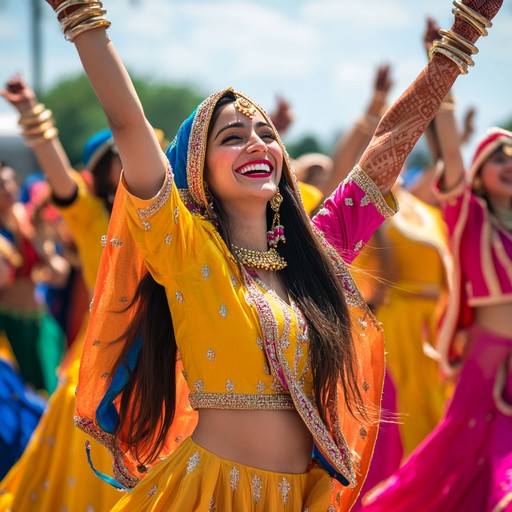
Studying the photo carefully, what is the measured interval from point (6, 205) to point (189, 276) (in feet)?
17.5

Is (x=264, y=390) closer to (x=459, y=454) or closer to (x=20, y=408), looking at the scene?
(x=459, y=454)

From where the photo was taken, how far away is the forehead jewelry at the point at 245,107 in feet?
10.2

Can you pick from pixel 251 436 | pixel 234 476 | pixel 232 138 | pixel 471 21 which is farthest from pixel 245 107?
pixel 234 476

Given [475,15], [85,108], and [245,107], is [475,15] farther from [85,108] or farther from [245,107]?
[85,108]

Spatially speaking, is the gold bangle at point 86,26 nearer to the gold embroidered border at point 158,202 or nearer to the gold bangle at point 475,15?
the gold embroidered border at point 158,202

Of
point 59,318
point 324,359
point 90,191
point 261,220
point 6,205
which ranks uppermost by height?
point 261,220

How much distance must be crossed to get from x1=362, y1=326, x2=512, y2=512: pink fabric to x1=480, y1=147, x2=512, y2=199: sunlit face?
0.68 meters

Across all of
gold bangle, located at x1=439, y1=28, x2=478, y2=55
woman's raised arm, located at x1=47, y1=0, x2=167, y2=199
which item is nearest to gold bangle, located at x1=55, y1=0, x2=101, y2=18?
woman's raised arm, located at x1=47, y1=0, x2=167, y2=199

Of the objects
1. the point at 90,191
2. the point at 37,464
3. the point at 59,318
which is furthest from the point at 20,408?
the point at 59,318

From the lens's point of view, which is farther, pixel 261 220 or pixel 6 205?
pixel 6 205

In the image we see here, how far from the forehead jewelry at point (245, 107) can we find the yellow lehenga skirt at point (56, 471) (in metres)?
2.28

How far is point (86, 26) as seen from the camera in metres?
2.67

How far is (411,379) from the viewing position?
7.37 m

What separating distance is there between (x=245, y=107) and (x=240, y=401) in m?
0.83
